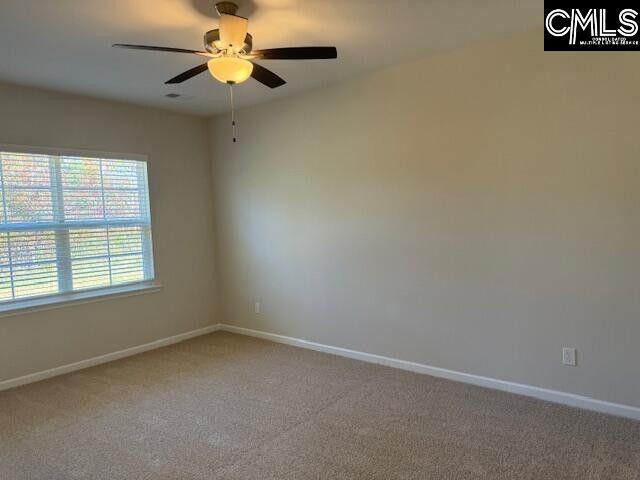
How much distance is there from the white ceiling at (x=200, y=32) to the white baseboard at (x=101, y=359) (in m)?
2.43

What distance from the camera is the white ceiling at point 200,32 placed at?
2.45 metres

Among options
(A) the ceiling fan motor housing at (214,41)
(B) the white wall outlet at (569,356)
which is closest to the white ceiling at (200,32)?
(A) the ceiling fan motor housing at (214,41)

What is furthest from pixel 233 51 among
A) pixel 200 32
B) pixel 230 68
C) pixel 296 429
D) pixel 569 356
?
pixel 569 356

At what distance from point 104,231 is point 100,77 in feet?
4.70

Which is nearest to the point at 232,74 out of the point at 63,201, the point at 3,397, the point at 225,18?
the point at 225,18

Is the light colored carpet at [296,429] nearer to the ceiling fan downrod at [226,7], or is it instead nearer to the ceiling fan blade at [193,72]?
the ceiling fan blade at [193,72]

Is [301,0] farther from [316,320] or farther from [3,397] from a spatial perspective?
[3,397]

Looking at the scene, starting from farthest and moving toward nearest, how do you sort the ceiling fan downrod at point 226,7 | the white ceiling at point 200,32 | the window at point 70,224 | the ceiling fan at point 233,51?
the window at point 70,224
the white ceiling at point 200,32
the ceiling fan downrod at point 226,7
the ceiling fan at point 233,51

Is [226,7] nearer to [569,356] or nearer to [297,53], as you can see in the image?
[297,53]

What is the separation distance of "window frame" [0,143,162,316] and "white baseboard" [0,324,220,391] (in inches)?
21.8

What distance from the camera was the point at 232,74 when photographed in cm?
233

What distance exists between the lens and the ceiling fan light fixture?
2.30 meters

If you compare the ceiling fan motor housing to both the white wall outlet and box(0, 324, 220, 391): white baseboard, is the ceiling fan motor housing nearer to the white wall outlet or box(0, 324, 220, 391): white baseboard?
the white wall outlet

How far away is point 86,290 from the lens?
4094 millimetres
